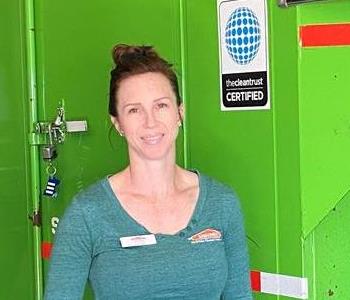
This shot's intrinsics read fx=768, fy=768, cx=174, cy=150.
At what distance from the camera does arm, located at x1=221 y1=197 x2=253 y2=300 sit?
6.98 feet

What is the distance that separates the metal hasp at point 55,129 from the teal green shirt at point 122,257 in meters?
0.71

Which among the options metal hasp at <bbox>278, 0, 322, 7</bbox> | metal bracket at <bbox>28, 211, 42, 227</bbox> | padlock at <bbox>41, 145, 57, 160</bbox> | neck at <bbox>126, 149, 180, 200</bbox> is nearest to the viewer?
metal hasp at <bbox>278, 0, 322, 7</bbox>

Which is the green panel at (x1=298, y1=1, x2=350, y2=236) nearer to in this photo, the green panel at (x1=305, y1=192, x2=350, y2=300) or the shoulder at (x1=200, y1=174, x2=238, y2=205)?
the green panel at (x1=305, y1=192, x2=350, y2=300)

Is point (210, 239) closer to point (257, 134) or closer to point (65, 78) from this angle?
point (257, 134)

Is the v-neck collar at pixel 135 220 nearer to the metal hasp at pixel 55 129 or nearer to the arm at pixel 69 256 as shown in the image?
the arm at pixel 69 256

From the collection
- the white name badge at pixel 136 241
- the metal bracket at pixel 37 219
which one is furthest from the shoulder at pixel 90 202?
the metal bracket at pixel 37 219

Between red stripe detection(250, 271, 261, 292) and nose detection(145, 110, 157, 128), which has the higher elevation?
nose detection(145, 110, 157, 128)

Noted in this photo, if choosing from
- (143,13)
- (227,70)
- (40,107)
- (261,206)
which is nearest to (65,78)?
(40,107)

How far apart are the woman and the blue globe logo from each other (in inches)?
8.3

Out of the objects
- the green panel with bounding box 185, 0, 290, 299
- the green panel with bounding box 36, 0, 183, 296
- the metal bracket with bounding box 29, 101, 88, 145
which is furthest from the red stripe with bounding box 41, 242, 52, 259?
the green panel with bounding box 185, 0, 290, 299

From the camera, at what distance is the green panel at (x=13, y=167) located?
3.01 metres

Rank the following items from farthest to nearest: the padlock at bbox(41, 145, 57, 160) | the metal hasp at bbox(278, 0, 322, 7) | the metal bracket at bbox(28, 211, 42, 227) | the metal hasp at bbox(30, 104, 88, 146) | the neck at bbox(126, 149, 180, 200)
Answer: the metal bracket at bbox(28, 211, 42, 227) → the padlock at bbox(41, 145, 57, 160) → the metal hasp at bbox(30, 104, 88, 146) → the neck at bbox(126, 149, 180, 200) → the metal hasp at bbox(278, 0, 322, 7)

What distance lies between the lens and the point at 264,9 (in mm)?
2135

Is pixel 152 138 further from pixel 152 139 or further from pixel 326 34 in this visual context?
pixel 326 34
